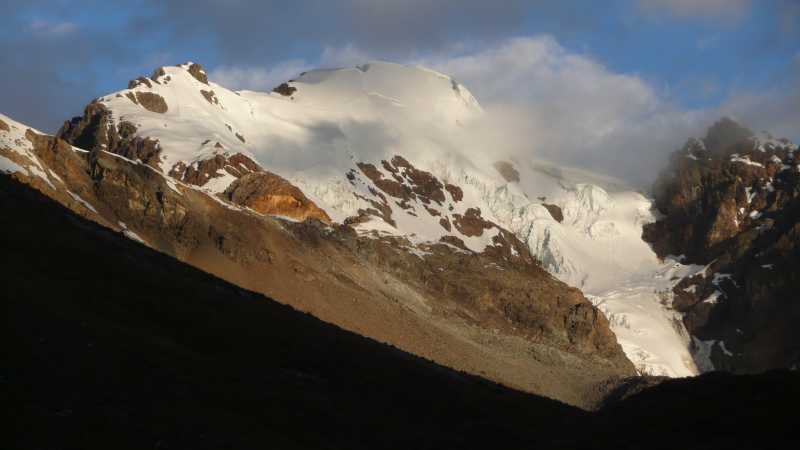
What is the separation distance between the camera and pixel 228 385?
38625 millimetres

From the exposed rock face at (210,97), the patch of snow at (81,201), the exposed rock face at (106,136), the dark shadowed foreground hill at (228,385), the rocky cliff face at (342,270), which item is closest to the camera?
the dark shadowed foreground hill at (228,385)

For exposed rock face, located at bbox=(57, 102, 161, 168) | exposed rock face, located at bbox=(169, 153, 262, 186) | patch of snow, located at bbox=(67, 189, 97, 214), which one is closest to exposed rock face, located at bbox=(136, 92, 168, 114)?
exposed rock face, located at bbox=(57, 102, 161, 168)

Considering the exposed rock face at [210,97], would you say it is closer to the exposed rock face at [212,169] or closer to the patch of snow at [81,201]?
the exposed rock face at [212,169]

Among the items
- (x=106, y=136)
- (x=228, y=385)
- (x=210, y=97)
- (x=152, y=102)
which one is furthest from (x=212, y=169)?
(x=228, y=385)

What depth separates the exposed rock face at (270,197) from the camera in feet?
503

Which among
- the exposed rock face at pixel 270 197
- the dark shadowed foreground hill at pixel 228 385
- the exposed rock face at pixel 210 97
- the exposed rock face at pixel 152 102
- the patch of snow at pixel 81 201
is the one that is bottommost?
the dark shadowed foreground hill at pixel 228 385

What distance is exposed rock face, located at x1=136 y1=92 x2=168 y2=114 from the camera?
591ft

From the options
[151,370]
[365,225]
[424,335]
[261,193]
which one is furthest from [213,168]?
[151,370]

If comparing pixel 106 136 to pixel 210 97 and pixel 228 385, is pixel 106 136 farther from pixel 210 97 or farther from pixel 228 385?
pixel 228 385

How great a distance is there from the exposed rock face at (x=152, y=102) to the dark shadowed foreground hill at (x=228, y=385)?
118 meters

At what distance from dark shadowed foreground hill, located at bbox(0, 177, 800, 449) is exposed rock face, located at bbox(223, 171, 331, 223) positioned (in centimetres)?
8884

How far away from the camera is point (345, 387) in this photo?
47969mm

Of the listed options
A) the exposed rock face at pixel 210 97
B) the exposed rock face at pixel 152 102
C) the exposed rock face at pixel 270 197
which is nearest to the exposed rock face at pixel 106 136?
the exposed rock face at pixel 152 102

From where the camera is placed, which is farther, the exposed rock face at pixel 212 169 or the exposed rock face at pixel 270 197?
the exposed rock face at pixel 212 169
